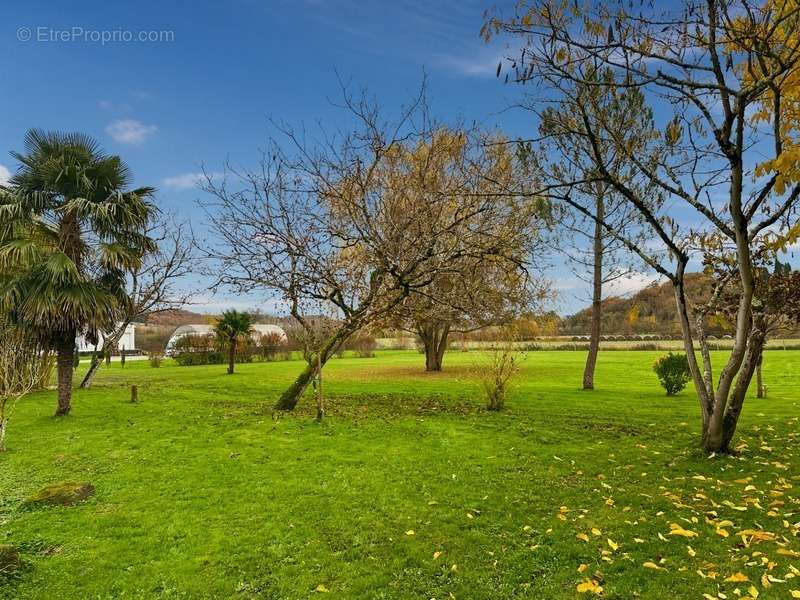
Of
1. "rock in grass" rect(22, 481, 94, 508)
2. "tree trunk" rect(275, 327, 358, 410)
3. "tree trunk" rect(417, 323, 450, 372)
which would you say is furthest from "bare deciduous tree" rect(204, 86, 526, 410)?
"tree trunk" rect(417, 323, 450, 372)

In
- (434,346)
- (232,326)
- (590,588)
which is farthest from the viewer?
(232,326)

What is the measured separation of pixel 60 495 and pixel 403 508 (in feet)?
13.1

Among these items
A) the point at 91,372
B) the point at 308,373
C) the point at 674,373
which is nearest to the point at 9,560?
the point at 308,373

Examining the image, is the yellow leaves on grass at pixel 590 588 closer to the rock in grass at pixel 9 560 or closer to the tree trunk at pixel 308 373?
the rock in grass at pixel 9 560

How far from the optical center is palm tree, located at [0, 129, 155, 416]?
1102cm

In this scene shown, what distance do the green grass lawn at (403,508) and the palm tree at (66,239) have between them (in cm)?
232

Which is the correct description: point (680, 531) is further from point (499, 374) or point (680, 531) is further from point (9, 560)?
point (499, 374)

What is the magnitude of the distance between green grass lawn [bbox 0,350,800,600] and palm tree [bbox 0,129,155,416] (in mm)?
2317

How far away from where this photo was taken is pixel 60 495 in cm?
577

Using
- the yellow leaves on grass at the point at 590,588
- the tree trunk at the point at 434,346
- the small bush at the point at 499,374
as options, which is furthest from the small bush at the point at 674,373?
the yellow leaves on grass at the point at 590,588

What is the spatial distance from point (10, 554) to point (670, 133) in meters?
8.16

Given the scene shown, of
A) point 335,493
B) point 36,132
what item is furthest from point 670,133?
point 36,132

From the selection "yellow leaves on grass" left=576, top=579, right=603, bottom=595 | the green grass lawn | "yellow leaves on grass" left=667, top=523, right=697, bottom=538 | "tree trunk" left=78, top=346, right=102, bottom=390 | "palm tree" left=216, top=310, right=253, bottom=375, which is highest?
"palm tree" left=216, top=310, right=253, bottom=375

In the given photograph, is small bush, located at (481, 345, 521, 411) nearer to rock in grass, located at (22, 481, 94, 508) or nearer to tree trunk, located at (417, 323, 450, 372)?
rock in grass, located at (22, 481, 94, 508)
